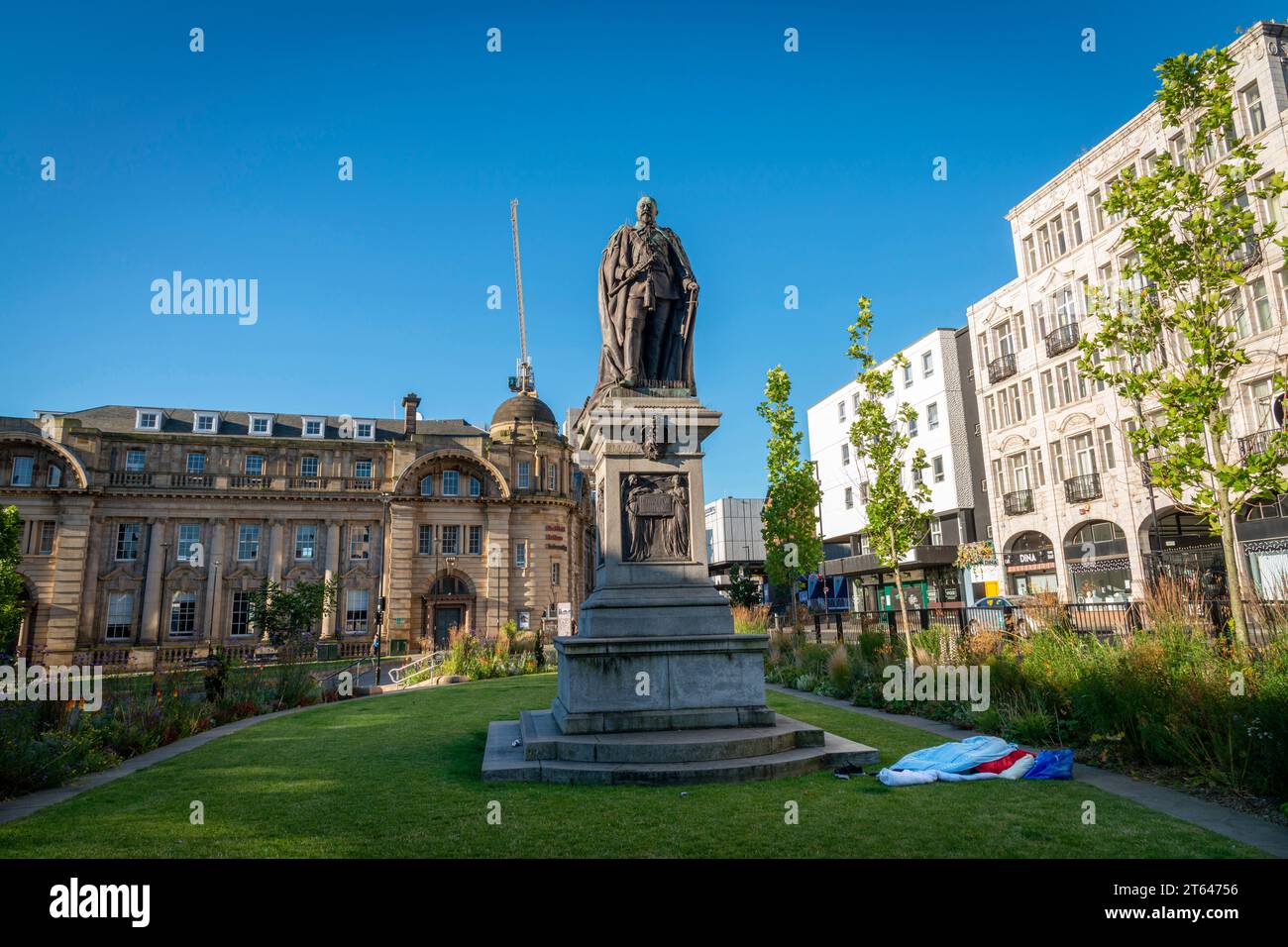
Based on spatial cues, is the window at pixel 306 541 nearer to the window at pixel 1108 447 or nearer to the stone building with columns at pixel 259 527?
the stone building with columns at pixel 259 527

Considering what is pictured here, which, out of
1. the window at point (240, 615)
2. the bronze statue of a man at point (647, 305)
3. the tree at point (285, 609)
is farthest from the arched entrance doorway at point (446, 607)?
the bronze statue of a man at point (647, 305)

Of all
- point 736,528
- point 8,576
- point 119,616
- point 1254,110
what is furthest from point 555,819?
point 736,528

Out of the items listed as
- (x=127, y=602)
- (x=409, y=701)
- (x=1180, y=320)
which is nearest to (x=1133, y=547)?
(x=1180, y=320)

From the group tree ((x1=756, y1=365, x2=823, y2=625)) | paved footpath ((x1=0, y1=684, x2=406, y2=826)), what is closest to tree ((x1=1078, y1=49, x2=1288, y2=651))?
paved footpath ((x1=0, y1=684, x2=406, y2=826))

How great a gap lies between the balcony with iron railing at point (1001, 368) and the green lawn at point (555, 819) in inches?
1335

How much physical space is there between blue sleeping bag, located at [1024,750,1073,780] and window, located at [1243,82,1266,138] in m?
29.9

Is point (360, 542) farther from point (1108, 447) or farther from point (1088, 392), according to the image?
point (1108, 447)

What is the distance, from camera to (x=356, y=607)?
45.8 metres

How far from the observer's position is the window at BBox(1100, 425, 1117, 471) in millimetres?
30172

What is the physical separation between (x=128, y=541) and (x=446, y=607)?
67.6 feet

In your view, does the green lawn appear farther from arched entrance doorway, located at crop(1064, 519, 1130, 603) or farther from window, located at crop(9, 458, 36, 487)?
window, located at crop(9, 458, 36, 487)

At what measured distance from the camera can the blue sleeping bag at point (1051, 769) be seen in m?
6.96
